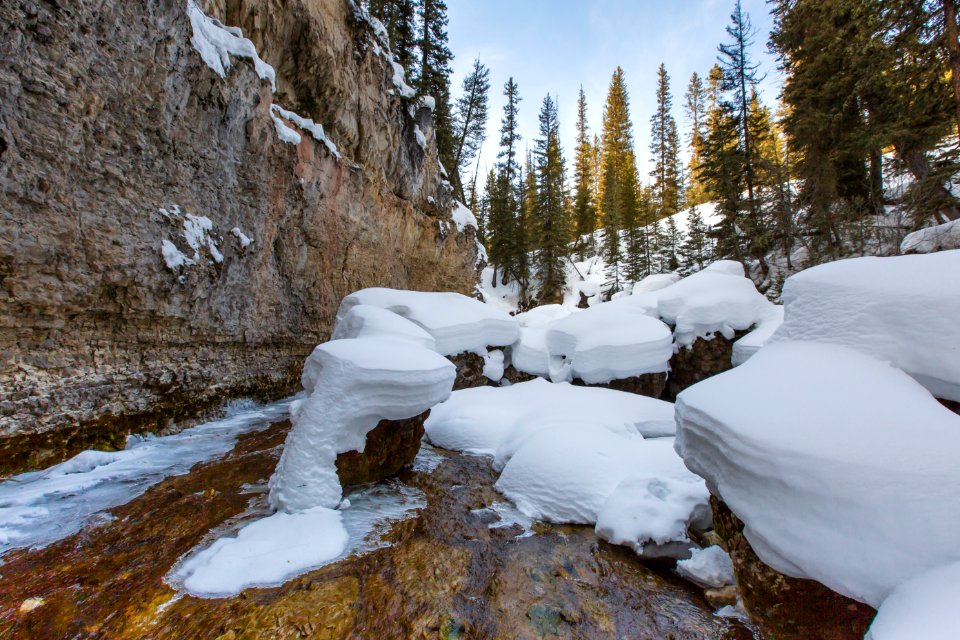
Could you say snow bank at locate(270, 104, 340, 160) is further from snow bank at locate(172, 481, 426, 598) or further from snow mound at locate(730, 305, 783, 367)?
snow mound at locate(730, 305, 783, 367)

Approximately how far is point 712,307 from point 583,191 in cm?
2575

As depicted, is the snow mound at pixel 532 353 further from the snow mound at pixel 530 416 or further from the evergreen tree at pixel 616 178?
the evergreen tree at pixel 616 178

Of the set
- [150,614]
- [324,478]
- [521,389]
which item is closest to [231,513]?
[324,478]

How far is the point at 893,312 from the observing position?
258cm

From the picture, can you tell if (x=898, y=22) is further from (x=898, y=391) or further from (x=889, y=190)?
(x=898, y=391)

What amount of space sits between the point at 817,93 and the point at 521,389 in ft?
50.6

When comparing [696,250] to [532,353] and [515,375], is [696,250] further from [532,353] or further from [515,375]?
→ [515,375]

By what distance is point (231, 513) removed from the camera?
148 inches

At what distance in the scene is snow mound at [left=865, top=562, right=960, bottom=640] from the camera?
4.93 ft

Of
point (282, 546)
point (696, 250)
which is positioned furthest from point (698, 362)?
point (696, 250)

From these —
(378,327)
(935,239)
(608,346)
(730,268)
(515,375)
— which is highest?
(935,239)

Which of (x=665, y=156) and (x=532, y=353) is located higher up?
(x=665, y=156)

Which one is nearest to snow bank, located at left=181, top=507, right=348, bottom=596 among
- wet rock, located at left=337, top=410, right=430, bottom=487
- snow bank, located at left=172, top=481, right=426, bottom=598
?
snow bank, located at left=172, top=481, right=426, bottom=598

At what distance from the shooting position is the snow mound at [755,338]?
27.5 feet
